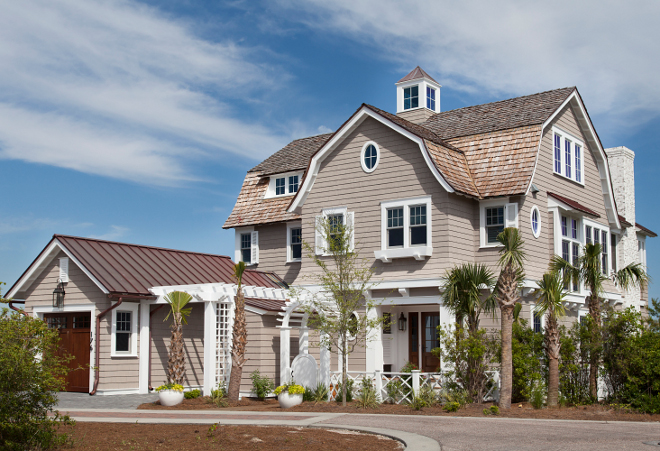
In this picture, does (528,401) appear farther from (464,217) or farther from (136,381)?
(136,381)

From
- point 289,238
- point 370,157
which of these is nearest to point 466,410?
point 370,157

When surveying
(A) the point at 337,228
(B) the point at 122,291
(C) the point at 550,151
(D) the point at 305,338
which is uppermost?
(C) the point at 550,151

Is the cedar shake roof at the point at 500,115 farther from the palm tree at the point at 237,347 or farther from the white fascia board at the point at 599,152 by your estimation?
the palm tree at the point at 237,347

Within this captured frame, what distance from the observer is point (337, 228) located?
20266mm

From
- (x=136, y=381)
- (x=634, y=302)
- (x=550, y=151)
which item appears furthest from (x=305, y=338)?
(x=634, y=302)

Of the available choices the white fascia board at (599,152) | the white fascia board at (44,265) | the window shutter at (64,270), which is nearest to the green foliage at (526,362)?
the white fascia board at (599,152)

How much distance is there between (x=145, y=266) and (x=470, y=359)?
11578 mm

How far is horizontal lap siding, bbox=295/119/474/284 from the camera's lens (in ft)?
70.7

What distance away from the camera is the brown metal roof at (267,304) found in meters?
A: 22.2

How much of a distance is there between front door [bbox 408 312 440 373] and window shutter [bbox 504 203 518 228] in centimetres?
409

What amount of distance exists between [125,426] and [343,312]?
6.69 metres

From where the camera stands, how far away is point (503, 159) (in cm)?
2269

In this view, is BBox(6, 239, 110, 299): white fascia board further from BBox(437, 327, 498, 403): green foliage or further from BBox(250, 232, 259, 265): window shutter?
BBox(437, 327, 498, 403): green foliage

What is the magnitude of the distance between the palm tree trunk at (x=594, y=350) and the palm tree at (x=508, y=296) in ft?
8.10
